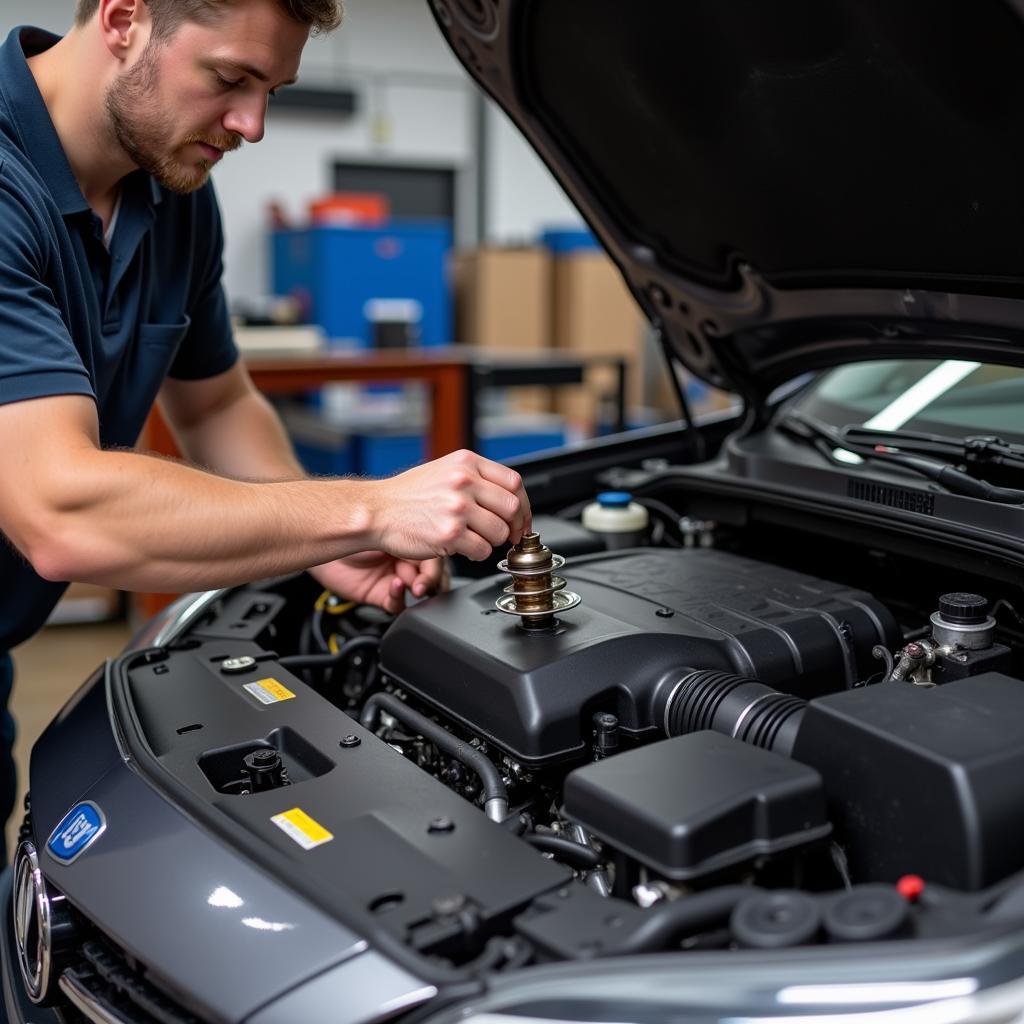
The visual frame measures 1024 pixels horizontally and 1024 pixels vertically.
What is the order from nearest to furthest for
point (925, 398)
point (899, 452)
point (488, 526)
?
point (488, 526) < point (899, 452) < point (925, 398)

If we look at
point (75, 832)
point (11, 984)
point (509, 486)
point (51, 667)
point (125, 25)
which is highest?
point (125, 25)

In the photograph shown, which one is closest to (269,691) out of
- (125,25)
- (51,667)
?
(125,25)

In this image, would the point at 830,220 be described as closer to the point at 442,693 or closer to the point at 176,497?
the point at 442,693

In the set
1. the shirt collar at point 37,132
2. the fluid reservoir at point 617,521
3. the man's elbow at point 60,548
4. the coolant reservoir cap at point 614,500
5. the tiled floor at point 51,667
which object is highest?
the shirt collar at point 37,132

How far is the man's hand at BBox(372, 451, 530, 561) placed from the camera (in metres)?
1.27

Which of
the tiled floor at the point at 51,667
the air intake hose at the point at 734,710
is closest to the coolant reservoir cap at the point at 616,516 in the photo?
the air intake hose at the point at 734,710

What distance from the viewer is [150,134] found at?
150 centimetres

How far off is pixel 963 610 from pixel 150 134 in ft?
3.72

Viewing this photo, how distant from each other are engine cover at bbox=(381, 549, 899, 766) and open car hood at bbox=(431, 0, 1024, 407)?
0.40 metres

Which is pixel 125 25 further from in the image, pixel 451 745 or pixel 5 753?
pixel 5 753

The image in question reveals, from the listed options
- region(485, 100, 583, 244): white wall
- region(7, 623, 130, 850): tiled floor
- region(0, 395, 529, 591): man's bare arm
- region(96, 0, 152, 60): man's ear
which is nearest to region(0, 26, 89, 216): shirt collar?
region(96, 0, 152, 60): man's ear

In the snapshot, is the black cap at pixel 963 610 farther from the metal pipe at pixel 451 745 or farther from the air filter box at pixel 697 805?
the metal pipe at pixel 451 745

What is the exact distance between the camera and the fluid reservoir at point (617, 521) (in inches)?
69.7

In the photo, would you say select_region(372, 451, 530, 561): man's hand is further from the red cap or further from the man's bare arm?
the red cap
